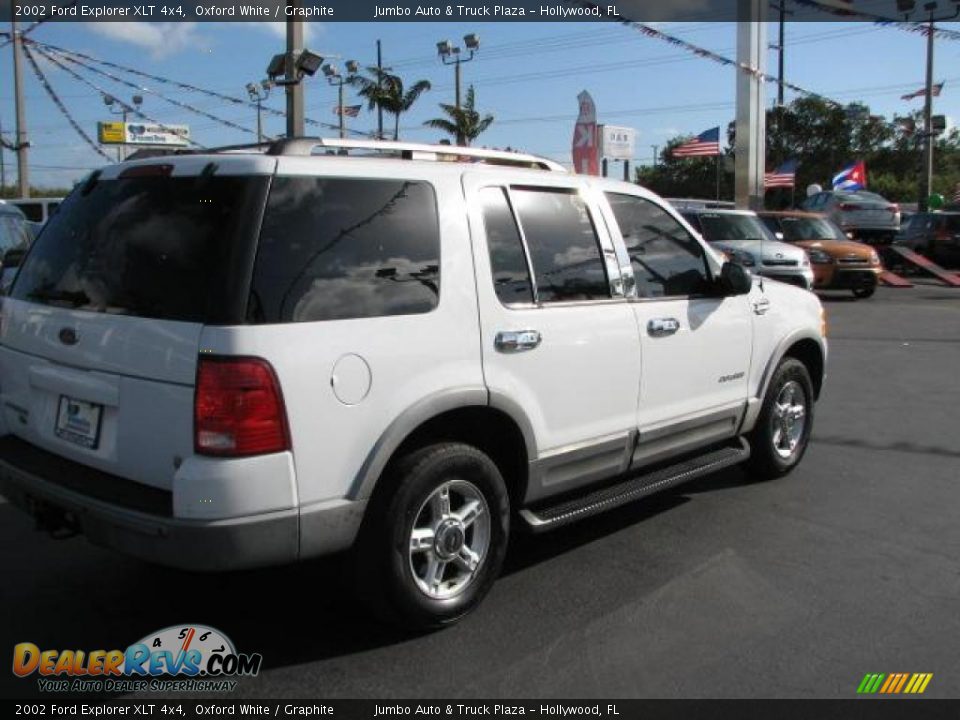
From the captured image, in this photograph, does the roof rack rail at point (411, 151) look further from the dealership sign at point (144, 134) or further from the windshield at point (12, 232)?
the windshield at point (12, 232)

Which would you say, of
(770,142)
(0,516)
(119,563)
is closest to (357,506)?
(119,563)

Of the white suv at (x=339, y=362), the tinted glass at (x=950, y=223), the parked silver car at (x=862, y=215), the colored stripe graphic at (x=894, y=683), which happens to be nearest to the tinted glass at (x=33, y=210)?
the parked silver car at (x=862, y=215)

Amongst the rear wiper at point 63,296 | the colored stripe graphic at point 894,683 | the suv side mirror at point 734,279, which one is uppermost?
the suv side mirror at point 734,279

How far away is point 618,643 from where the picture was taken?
135 inches

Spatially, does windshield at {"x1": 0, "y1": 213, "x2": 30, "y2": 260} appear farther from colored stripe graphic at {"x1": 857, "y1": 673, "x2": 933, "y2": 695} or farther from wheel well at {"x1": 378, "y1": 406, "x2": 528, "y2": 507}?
colored stripe graphic at {"x1": 857, "y1": 673, "x2": 933, "y2": 695}

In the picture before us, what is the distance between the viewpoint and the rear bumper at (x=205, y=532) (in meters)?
2.92

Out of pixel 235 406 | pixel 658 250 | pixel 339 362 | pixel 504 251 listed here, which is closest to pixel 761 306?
pixel 658 250

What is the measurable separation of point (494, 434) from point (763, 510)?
2.06 m

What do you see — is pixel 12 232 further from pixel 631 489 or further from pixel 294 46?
pixel 631 489

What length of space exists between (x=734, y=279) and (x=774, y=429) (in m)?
1.22

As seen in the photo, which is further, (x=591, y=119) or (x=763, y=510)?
(x=591, y=119)

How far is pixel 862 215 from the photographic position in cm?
2577

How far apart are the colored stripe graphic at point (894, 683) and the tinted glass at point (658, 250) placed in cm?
199

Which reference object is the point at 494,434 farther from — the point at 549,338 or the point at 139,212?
the point at 139,212
